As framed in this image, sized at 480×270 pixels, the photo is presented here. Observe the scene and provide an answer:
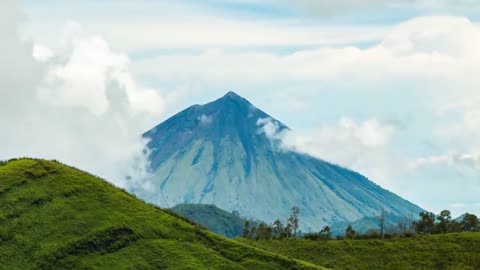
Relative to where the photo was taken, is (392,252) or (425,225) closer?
(392,252)

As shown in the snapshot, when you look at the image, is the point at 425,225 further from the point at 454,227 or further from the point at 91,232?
the point at 91,232

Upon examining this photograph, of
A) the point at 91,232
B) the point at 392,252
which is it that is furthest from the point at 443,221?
the point at 91,232

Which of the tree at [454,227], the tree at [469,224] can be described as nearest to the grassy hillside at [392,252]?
the tree at [454,227]

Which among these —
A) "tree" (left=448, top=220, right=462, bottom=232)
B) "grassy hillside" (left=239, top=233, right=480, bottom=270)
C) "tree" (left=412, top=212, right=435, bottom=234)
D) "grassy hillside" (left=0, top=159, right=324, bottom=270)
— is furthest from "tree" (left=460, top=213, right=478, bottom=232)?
"grassy hillside" (left=0, top=159, right=324, bottom=270)

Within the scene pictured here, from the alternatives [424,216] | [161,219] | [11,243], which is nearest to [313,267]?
[161,219]

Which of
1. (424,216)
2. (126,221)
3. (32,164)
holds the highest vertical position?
(424,216)

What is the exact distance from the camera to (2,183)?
9462 cm

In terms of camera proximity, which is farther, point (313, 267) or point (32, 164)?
point (32, 164)

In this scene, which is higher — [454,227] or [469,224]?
[469,224]

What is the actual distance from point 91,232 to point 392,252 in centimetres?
5004

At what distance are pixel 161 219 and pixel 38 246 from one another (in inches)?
656

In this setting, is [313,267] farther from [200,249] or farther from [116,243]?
[116,243]

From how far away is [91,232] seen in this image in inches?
3430

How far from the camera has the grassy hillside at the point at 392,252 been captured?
110 metres
